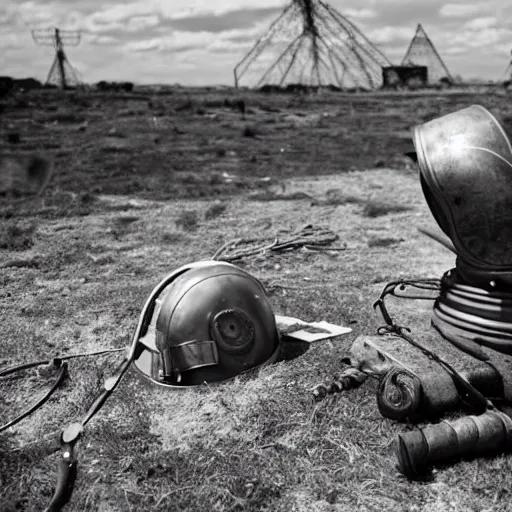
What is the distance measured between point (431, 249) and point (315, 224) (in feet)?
7.43

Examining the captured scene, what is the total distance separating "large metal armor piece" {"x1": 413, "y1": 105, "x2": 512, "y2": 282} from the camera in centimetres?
430

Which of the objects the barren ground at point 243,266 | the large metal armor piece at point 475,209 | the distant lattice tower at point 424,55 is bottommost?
the barren ground at point 243,266

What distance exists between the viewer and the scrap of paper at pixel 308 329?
229 inches

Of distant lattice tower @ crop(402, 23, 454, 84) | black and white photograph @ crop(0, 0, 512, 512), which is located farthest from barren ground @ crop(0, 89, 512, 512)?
distant lattice tower @ crop(402, 23, 454, 84)

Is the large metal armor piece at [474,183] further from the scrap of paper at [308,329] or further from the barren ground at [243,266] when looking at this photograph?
the scrap of paper at [308,329]

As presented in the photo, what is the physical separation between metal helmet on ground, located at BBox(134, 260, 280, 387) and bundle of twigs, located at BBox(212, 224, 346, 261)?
3.39 m

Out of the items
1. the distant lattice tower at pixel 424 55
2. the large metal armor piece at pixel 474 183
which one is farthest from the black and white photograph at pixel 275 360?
the distant lattice tower at pixel 424 55

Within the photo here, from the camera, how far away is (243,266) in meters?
8.55

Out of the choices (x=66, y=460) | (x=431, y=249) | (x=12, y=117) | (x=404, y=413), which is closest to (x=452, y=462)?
(x=404, y=413)

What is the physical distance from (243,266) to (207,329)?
3.67 metres

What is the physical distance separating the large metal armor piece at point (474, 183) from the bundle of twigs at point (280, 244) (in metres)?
4.38

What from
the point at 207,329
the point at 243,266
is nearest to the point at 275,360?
the point at 207,329

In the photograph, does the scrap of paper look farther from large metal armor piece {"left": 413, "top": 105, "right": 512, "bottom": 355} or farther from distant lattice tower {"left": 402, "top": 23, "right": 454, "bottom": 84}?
distant lattice tower {"left": 402, "top": 23, "right": 454, "bottom": 84}

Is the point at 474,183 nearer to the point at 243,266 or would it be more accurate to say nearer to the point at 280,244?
the point at 243,266
